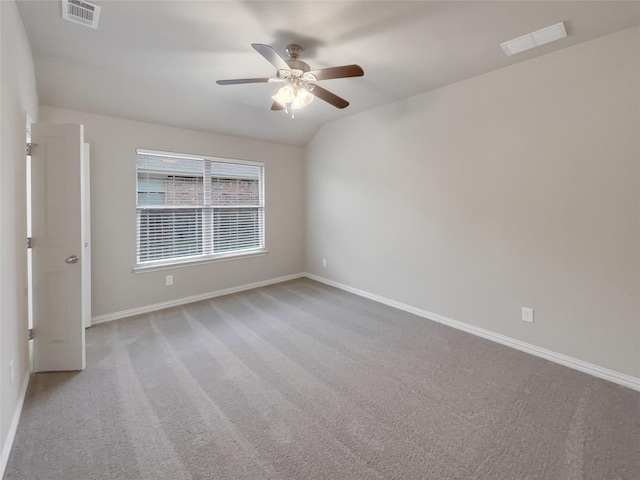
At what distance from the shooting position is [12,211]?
6.07 ft

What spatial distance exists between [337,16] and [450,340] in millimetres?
3088

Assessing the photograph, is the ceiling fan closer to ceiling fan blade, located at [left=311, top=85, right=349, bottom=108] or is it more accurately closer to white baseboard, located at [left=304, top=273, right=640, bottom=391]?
ceiling fan blade, located at [left=311, top=85, right=349, bottom=108]

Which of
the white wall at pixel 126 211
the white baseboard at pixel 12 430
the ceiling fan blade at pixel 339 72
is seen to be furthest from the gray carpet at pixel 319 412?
the ceiling fan blade at pixel 339 72

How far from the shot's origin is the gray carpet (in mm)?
1560

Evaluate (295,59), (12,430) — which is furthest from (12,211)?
(295,59)

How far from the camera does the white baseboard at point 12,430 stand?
1.51 m

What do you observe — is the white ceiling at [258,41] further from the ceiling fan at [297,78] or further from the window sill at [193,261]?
the window sill at [193,261]

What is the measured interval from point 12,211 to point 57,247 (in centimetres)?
59

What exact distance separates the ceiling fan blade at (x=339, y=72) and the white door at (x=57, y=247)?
2.04 m

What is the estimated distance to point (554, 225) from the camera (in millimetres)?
2559

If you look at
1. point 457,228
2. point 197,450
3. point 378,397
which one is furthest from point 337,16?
point 197,450

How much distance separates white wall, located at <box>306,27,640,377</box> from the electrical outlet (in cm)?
5

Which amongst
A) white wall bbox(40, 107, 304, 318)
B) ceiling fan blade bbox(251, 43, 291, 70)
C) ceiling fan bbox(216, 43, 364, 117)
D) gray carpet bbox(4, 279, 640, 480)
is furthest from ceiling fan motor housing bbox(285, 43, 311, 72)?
gray carpet bbox(4, 279, 640, 480)

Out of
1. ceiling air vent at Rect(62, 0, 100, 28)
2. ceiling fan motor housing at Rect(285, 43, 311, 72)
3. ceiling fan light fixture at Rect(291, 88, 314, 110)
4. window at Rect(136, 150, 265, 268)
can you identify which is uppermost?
ceiling air vent at Rect(62, 0, 100, 28)
